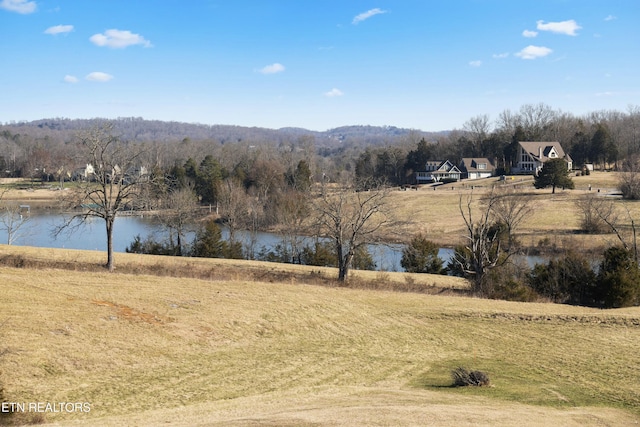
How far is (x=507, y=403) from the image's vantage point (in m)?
14.4

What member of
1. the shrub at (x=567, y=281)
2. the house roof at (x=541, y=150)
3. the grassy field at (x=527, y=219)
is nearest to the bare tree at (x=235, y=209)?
the grassy field at (x=527, y=219)

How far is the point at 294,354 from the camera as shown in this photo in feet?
60.8

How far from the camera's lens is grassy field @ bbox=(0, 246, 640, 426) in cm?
1316

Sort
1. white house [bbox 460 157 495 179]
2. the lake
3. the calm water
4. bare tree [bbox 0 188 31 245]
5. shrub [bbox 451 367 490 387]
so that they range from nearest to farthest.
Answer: shrub [bbox 451 367 490 387]
bare tree [bbox 0 188 31 245]
the lake
the calm water
white house [bbox 460 157 495 179]

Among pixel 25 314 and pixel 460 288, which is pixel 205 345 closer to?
pixel 25 314

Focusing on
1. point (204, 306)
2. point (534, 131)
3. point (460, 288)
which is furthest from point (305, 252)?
point (534, 131)

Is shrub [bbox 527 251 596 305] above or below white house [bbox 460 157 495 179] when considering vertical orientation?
below

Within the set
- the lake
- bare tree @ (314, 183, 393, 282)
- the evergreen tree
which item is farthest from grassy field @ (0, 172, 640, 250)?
the evergreen tree

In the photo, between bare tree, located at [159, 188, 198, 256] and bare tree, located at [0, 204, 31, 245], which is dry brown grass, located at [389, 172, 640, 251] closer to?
bare tree, located at [159, 188, 198, 256]

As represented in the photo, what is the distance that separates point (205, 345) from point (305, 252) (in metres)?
27.2

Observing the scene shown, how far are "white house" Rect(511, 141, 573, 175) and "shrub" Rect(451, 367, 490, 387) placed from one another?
9234cm

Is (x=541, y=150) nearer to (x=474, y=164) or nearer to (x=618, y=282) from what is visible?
(x=474, y=164)

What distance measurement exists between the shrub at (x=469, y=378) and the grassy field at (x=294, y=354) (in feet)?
1.31

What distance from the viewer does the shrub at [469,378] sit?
52.9ft
